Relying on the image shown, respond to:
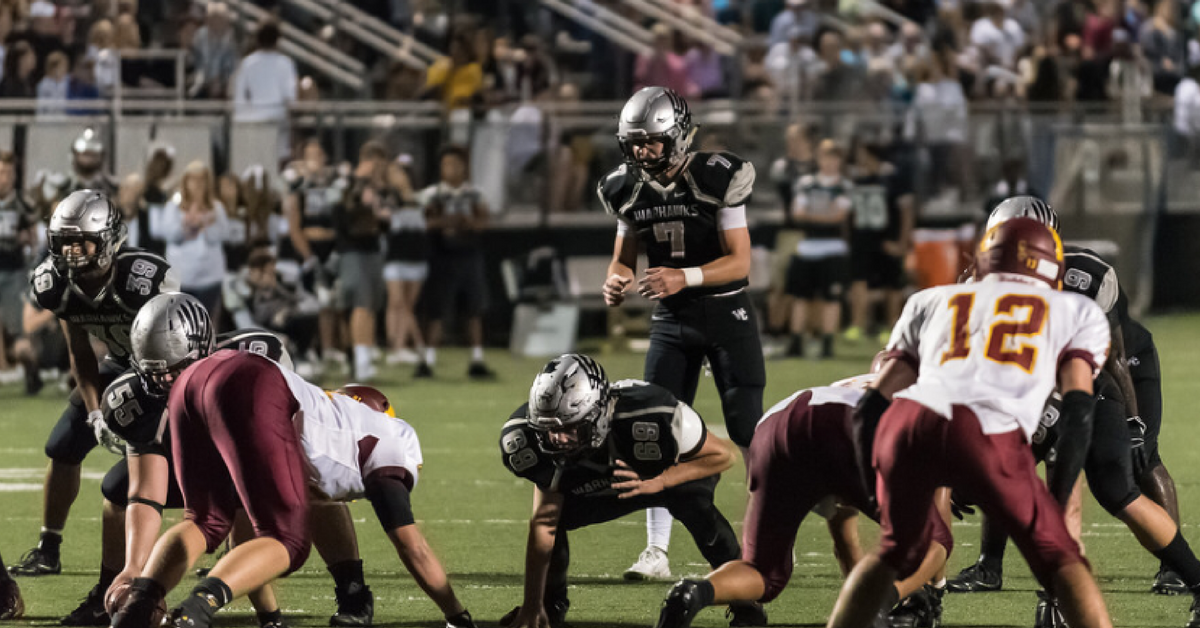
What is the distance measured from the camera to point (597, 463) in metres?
6.66

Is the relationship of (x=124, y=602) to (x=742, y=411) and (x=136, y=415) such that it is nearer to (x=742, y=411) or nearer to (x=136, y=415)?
(x=136, y=415)

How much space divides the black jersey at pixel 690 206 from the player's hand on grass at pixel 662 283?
0.15m

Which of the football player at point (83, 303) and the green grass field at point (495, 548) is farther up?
the football player at point (83, 303)

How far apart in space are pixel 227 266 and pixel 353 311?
1067mm

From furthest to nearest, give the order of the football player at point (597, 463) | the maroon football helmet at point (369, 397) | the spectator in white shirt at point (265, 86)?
1. the spectator in white shirt at point (265, 86)
2. the maroon football helmet at point (369, 397)
3. the football player at point (597, 463)

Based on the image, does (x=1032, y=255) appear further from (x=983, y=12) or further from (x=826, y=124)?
(x=983, y=12)

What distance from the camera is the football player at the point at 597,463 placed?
6469 millimetres

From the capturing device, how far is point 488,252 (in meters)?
16.8

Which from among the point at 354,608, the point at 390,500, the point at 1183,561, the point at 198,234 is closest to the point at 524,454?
the point at 390,500

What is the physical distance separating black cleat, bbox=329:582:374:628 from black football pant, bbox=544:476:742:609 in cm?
64

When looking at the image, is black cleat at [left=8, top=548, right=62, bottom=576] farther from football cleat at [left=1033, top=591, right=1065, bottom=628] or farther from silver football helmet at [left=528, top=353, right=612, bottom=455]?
football cleat at [left=1033, top=591, right=1065, bottom=628]

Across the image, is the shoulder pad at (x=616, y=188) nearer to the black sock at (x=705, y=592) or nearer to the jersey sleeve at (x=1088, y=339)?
the black sock at (x=705, y=592)

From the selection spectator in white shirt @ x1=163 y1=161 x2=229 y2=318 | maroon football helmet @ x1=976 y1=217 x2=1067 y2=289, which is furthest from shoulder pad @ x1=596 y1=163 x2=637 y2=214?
spectator in white shirt @ x1=163 y1=161 x2=229 y2=318

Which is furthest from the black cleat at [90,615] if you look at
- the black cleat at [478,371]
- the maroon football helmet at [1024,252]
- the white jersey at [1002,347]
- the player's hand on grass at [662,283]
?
the black cleat at [478,371]
